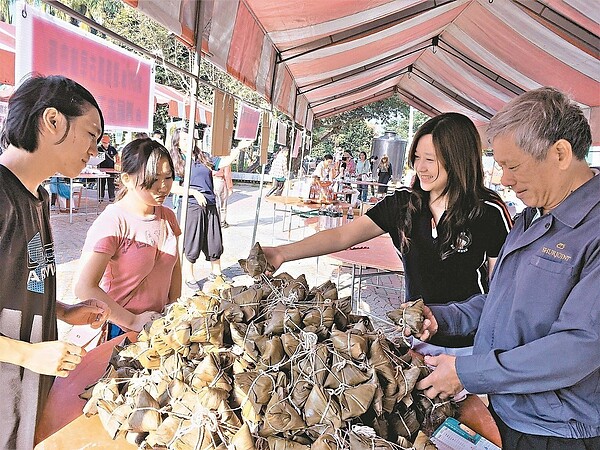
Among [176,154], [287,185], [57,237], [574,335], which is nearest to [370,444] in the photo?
[574,335]

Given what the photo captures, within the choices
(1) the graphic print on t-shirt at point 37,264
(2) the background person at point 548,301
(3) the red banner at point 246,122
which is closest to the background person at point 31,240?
(1) the graphic print on t-shirt at point 37,264

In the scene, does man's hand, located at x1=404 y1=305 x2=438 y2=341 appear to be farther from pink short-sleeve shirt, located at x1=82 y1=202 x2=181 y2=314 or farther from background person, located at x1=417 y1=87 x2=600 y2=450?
pink short-sleeve shirt, located at x1=82 y1=202 x2=181 y2=314

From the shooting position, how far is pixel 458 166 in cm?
177

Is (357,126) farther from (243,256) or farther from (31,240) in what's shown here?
(31,240)

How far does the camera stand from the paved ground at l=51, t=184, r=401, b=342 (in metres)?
4.97

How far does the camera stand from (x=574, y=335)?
1037mm

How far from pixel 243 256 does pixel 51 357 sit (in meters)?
5.54

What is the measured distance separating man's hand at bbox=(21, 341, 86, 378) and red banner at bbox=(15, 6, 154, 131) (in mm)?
853

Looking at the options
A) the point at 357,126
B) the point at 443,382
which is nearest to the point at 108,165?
the point at 443,382

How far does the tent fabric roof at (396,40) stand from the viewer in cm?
280

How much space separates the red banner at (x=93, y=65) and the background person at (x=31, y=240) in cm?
31

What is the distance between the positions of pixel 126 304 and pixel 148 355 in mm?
912

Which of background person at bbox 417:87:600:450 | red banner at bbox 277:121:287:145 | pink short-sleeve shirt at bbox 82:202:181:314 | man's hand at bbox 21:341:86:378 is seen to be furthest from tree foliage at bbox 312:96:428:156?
man's hand at bbox 21:341:86:378

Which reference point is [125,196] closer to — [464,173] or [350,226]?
[350,226]
